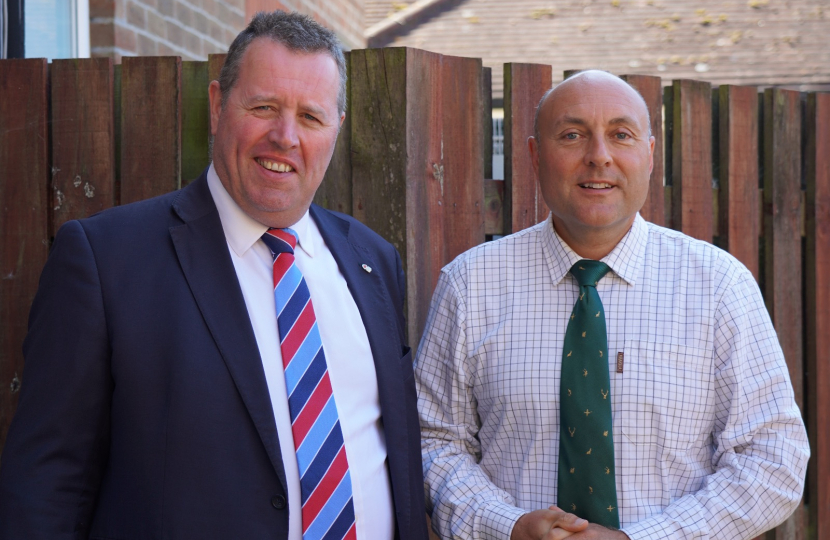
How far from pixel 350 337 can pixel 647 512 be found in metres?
0.99

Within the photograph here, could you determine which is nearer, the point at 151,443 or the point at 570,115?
the point at 151,443

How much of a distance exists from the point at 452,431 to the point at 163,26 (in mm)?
2977

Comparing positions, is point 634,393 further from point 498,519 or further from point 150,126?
point 150,126

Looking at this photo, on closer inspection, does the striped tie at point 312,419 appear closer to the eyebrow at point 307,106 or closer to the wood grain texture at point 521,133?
the eyebrow at point 307,106

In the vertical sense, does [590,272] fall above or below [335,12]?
below

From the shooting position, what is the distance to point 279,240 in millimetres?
2215

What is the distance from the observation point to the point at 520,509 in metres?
2.31

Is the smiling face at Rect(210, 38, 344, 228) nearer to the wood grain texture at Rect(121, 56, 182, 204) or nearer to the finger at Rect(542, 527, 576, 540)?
the wood grain texture at Rect(121, 56, 182, 204)

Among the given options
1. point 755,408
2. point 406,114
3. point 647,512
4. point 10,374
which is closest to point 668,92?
point 406,114

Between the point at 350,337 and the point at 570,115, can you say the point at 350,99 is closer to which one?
the point at 570,115

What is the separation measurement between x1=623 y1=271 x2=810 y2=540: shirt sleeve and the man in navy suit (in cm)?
80

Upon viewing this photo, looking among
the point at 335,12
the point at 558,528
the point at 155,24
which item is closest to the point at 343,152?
the point at 558,528

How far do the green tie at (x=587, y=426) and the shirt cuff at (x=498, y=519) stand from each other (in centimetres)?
14

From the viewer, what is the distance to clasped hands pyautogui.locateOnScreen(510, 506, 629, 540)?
2.14 meters
